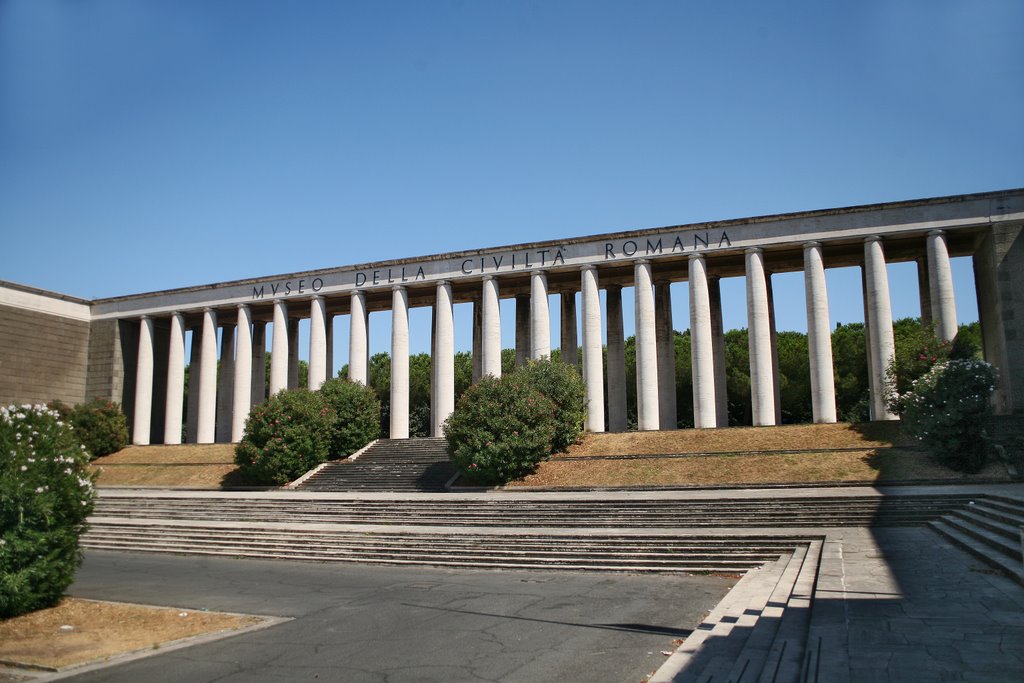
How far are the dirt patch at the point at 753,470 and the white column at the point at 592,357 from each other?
5802 millimetres

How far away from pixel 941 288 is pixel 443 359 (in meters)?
22.4

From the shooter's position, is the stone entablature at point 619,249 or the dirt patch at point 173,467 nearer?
the stone entablature at point 619,249

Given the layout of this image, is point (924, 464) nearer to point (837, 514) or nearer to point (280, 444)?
point (837, 514)

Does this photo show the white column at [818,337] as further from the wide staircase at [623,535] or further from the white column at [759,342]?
the wide staircase at [623,535]

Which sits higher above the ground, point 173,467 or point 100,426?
point 100,426

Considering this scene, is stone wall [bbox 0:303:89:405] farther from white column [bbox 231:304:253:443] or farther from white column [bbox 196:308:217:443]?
white column [bbox 231:304:253:443]

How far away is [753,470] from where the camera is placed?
25250 millimetres

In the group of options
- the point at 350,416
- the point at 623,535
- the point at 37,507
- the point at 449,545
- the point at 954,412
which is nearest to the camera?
the point at 37,507

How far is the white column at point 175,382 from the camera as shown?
44094mm

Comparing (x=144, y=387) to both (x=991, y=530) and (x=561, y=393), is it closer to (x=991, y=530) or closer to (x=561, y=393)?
(x=561, y=393)

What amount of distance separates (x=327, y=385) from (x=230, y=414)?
1579 cm

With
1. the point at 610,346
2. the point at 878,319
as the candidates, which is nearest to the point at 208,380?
the point at 610,346

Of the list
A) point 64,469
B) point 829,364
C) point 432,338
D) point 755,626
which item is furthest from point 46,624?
point 432,338

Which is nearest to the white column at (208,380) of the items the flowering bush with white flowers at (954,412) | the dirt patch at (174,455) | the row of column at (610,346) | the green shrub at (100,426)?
the row of column at (610,346)
